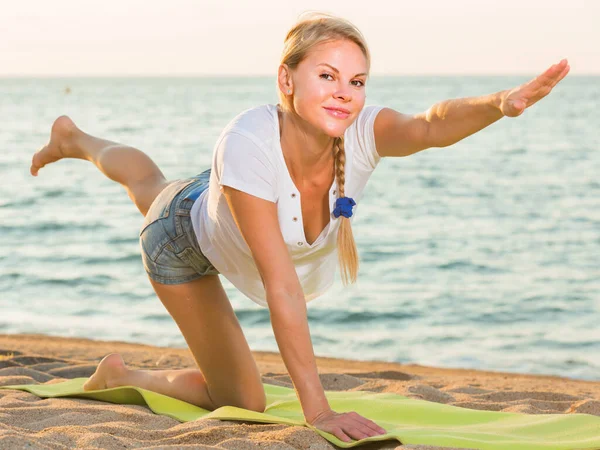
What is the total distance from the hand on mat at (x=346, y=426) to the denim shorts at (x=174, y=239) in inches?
34.5

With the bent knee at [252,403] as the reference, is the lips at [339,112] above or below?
above

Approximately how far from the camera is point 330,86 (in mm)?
2953

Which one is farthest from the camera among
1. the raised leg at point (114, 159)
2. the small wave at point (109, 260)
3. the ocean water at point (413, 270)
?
the small wave at point (109, 260)

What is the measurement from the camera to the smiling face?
295cm

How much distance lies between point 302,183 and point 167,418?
1.19 meters

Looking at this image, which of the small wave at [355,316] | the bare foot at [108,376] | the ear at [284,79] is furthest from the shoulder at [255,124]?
the small wave at [355,316]

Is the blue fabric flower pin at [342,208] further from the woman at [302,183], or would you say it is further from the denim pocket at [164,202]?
the denim pocket at [164,202]

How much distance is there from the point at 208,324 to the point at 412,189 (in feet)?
42.0

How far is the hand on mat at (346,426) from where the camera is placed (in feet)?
9.68

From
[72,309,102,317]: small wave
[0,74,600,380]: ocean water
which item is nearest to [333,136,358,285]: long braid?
[0,74,600,380]: ocean water

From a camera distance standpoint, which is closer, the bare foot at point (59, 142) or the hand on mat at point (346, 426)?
the hand on mat at point (346, 426)

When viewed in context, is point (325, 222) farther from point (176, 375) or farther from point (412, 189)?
point (412, 189)

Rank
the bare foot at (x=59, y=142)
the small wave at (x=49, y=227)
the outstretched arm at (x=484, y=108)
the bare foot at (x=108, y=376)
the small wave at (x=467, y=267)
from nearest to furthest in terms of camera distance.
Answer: the outstretched arm at (x=484, y=108)
the bare foot at (x=108, y=376)
the bare foot at (x=59, y=142)
the small wave at (x=467, y=267)
the small wave at (x=49, y=227)

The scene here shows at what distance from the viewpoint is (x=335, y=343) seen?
6.79 metres
